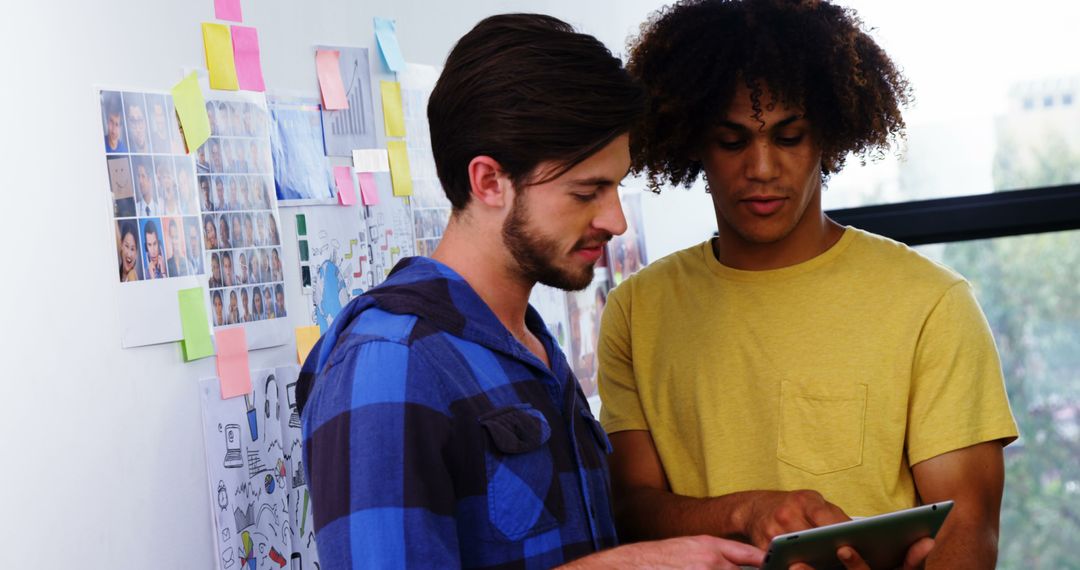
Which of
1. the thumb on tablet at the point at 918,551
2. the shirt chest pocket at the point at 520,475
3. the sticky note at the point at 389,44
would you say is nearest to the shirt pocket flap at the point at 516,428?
the shirt chest pocket at the point at 520,475

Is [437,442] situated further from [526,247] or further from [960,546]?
[960,546]

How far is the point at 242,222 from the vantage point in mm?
1661

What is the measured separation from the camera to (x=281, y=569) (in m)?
1.71

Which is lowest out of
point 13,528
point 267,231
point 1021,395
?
point 1021,395

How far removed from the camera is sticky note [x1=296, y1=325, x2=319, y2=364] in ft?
5.80

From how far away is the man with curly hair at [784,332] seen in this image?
1.53 metres

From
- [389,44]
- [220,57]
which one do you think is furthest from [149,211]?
[389,44]

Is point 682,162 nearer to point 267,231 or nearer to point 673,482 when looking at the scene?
point 673,482

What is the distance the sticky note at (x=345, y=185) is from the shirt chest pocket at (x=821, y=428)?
31.3 inches

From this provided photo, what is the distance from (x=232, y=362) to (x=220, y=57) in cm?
45

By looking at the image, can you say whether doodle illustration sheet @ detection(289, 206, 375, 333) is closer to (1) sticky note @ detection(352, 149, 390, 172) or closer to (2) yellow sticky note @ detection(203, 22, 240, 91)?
(1) sticky note @ detection(352, 149, 390, 172)

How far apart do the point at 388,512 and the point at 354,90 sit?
1.08 meters

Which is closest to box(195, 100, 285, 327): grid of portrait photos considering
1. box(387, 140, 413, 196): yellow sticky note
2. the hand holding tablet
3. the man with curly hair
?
box(387, 140, 413, 196): yellow sticky note

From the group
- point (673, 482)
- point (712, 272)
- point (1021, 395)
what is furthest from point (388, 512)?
point (1021, 395)
